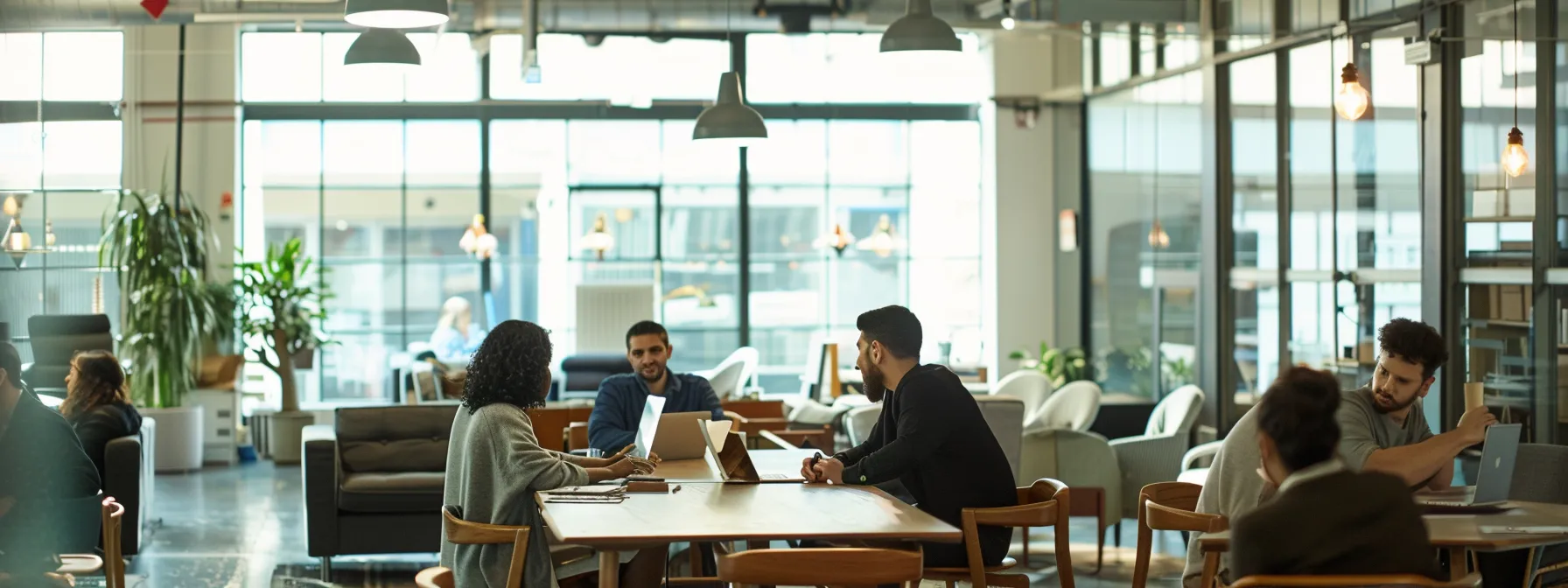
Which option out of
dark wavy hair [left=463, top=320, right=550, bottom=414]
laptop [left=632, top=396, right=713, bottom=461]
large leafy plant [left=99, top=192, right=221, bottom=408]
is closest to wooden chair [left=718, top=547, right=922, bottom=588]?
dark wavy hair [left=463, top=320, right=550, bottom=414]

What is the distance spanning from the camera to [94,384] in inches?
281

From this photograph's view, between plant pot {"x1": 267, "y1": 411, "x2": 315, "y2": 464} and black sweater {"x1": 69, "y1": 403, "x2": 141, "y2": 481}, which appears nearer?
black sweater {"x1": 69, "y1": 403, "x2": 141, "y2": 481}

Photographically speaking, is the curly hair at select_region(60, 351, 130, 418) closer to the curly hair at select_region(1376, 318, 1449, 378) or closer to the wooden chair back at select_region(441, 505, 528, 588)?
the wooden chair back at select_region(441, 505, 528, 588)

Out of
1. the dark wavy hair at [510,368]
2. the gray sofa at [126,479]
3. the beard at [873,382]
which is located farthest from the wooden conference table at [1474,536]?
the gray sofa at [126,479]

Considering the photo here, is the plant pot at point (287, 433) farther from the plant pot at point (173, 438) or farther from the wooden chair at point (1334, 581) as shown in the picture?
the wooden chair at point (1334, 581)

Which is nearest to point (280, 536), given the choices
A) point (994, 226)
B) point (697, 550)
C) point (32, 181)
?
point (697, 550)

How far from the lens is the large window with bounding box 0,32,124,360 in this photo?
9.62 ft

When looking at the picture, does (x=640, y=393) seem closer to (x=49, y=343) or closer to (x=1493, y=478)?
(x=49, y=343)

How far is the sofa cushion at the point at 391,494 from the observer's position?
23.5ft

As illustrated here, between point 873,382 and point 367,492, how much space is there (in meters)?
3.14

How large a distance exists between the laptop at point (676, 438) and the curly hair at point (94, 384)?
2883 millimetres

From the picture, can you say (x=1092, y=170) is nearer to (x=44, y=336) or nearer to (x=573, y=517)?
(x=573, y=517)

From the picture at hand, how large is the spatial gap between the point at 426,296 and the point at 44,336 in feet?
35.4

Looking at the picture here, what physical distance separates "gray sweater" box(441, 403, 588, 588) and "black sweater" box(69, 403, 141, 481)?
3.33 m
